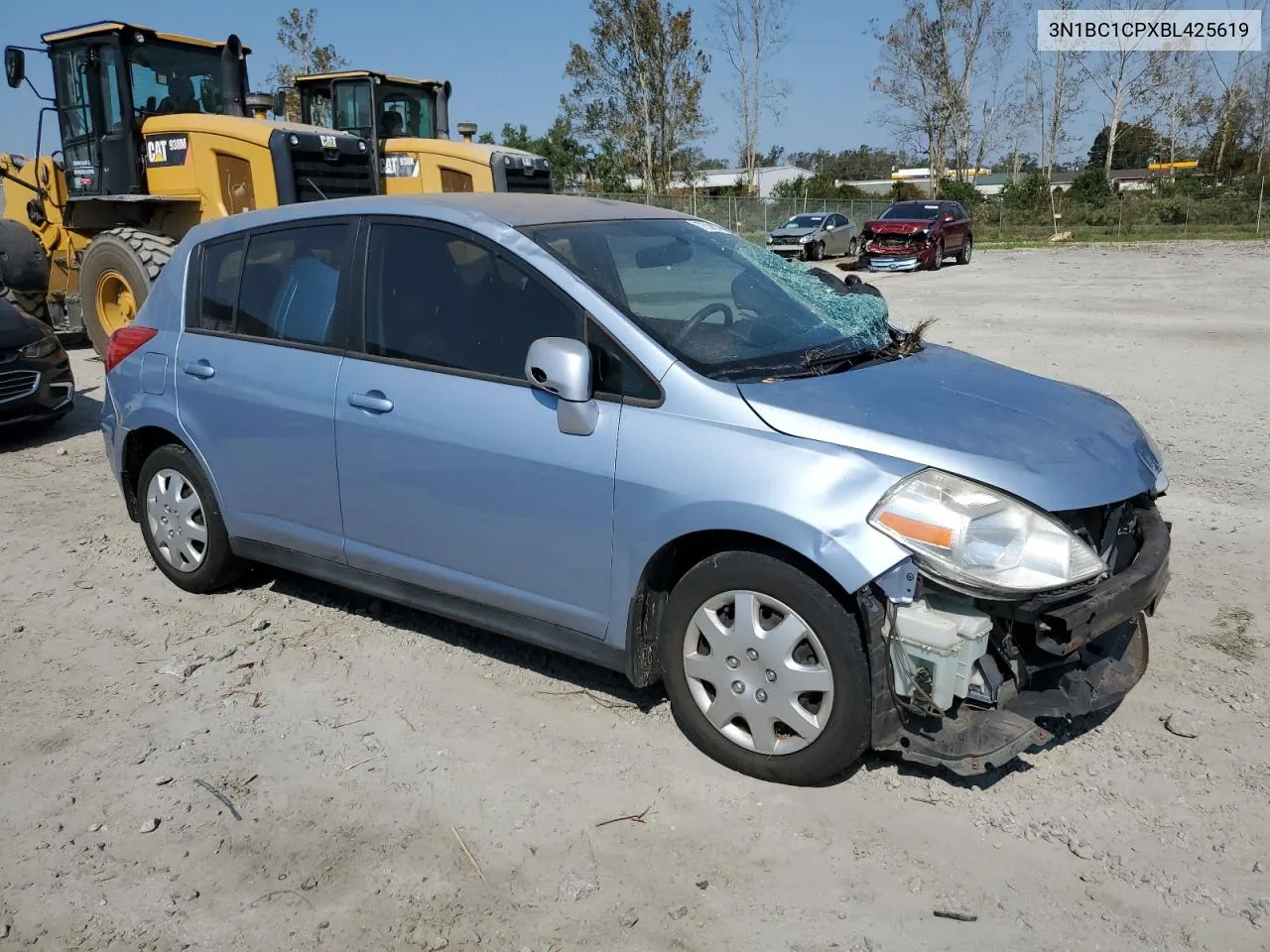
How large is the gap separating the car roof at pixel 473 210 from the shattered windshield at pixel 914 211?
24187 mm

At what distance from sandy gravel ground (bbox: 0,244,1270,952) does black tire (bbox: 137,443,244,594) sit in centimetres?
12

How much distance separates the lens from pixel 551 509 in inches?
143

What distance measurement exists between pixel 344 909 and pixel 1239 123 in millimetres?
68262

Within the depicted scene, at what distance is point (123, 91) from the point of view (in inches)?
457

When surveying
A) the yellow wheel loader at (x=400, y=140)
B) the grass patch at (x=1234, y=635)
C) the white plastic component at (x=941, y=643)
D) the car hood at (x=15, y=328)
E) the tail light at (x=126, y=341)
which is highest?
the yellow wheel loader at (x=400, y=140)

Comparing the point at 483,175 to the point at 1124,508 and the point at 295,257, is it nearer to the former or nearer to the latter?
the point at 295,257

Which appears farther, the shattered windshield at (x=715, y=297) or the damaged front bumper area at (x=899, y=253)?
the damaged front bumper area at (x=899, y=253)

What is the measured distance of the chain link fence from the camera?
122 feet

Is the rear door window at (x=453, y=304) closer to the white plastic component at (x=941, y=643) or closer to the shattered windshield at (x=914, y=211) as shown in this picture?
the white plastic component at (x=941, y=643)

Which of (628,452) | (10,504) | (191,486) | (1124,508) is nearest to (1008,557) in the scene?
(1124,508)

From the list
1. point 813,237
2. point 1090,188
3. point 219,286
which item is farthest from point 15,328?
point 1090,188

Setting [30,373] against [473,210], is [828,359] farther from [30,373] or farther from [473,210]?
[30,373]

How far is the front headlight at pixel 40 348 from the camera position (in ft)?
27.1

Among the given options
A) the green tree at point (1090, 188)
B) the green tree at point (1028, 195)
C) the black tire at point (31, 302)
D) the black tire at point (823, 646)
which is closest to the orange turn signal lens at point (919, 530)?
the black tire at point (823, 646)
